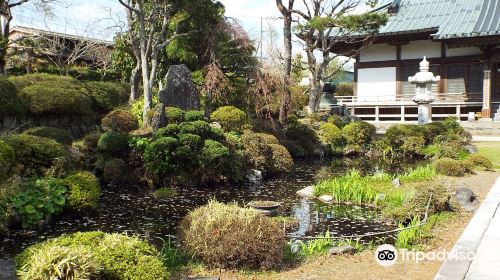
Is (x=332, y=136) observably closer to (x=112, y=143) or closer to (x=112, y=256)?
(x=112, y=143)

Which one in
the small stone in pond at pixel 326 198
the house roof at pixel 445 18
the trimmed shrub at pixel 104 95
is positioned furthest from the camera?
the house roof at pixel 445 18

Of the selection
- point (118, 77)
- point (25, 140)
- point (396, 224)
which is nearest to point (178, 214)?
point (25, 140)

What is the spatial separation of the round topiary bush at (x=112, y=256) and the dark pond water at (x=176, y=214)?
120 inches

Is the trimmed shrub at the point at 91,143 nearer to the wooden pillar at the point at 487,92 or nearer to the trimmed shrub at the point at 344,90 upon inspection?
the wooden pillar at the point at 487,92

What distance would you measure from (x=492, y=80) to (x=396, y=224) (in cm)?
2222

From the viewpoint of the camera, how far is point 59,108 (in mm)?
17641

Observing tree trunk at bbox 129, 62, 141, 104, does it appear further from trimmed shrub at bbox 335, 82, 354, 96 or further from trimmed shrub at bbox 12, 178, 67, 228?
trimmed shrub at bbox 335, 82, 354, 96

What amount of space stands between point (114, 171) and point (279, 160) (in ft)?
18.3

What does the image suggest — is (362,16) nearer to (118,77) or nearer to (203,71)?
(203,71)

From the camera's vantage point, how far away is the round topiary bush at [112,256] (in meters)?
4.46

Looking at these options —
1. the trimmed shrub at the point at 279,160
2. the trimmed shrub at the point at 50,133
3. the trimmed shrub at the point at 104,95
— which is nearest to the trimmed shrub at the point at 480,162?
the trimmed shrub at the point at 279,160

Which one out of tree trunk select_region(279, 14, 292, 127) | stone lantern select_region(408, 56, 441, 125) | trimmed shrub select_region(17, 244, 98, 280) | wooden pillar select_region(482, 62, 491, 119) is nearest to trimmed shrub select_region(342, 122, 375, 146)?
tree trunk select_region(279, 14, 292, 127)

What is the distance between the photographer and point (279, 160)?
16.0 m

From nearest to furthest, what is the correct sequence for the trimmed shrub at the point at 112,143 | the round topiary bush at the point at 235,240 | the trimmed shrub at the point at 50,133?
the round topiary bush at the point at 235,240 < the trimmed shrub at the point at 50,133 < the trimmed shrub at the point at 112,143
